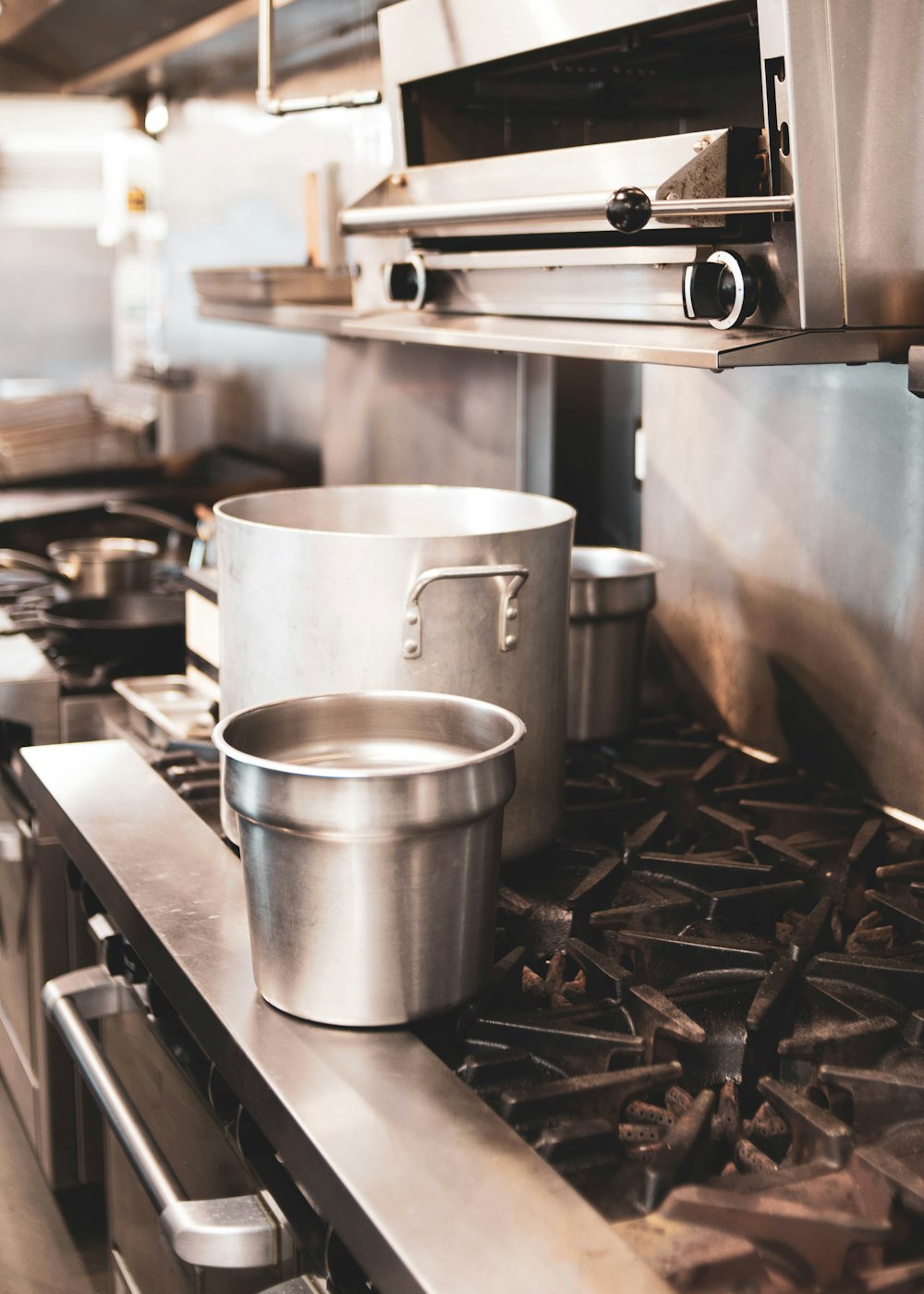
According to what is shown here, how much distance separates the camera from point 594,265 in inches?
58.7

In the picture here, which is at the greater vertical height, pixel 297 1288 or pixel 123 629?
pixel 123 629

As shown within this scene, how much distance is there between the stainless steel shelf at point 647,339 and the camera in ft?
4.07

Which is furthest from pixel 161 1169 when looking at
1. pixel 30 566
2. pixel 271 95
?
pixel 30 566

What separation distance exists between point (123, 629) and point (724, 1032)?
1.65 metres

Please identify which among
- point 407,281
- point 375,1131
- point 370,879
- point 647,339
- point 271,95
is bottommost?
point 375,1131

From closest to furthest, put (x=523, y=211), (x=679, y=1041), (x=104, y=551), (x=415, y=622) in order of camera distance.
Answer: (x=679, y=1041) → (x=415, y=622) → (x=523, y=211) → (x=104, y=551)

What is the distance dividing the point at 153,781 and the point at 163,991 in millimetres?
470

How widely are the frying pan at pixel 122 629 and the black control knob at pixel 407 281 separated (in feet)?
2.98

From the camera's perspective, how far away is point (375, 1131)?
3.07 feet

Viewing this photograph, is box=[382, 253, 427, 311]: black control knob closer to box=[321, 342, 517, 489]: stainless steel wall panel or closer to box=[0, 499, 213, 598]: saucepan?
box=[321, 342, 517, 489]: stainless steel wall panel

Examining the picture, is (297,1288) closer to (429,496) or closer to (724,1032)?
(724,1032)

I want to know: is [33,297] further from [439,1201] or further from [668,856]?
[439,1201]

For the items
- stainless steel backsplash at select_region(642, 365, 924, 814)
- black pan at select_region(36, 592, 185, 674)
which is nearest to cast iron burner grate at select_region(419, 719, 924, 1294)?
stainless steel backsplash at select_region(642, 365, 924, 814)

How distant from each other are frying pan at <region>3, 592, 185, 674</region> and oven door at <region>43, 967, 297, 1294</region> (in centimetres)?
105
